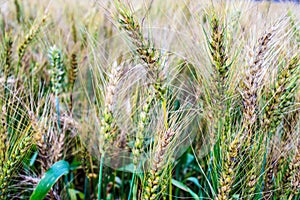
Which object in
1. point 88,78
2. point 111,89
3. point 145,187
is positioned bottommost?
point 145,187

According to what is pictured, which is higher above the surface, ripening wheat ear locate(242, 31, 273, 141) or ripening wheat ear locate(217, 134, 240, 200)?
ripening wheat ear locate(242, 31, 273, 141)

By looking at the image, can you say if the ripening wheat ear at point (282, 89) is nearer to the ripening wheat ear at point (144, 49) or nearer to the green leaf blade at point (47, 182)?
the ripening wheat ear at point (144, 49)

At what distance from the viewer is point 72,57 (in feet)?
5.50

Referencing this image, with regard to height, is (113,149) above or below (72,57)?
below

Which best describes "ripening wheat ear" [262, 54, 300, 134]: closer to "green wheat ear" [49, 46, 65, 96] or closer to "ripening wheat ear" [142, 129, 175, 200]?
"ripening wheat ear" [142, 129, 175, 200]

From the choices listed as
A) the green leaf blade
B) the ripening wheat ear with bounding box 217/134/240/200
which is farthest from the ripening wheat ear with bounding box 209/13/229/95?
the green leaf blade

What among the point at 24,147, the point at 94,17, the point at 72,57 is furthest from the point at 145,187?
the point at 94,17

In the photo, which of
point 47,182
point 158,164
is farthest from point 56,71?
point 158,164

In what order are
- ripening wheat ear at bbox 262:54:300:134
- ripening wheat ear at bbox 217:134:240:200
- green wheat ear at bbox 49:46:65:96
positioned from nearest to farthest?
ripening wheat ear at bbox 217:134:240:200 < ripening wheat ear at bbox 262:54:300:134 < green wheat ear at bbox 49:46:65:96

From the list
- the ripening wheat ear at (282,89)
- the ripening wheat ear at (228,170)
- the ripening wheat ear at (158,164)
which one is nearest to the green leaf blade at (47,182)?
the ripening wheat ear at (158,164)

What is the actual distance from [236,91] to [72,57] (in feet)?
2.52

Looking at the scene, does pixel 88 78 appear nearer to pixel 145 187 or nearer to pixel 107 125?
pixel 107 125

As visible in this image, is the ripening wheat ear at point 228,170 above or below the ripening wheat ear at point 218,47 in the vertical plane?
below

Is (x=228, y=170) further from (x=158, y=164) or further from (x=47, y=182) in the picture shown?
(x=47, y=182)
